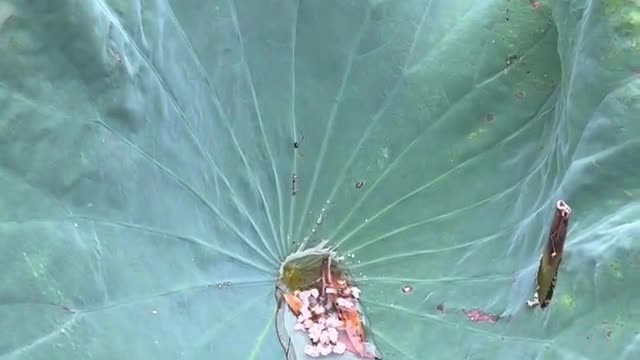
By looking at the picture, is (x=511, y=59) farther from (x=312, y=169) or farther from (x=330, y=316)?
(x=330, y=316)

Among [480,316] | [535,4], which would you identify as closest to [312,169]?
[480,316]

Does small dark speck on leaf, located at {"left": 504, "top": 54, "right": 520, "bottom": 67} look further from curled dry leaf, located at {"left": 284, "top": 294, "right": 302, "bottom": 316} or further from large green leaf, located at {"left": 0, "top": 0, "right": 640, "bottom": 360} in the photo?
curled dry leaf, located at {"left": 284, "top": 294, "right": 302, "bottom": 316}

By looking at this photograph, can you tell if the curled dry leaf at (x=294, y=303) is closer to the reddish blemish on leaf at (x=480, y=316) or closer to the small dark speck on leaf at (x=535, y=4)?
the reddish blemish on leaf at (x=480, y=316)

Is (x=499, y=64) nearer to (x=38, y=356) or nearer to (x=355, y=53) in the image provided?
(x=355, y=53)

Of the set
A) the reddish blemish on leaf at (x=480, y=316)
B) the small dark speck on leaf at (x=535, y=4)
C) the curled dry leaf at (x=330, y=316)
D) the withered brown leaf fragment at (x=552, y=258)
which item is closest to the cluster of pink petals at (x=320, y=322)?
the curled dry leaf at (x=330, y=316)

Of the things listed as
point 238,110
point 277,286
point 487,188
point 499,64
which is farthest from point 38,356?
point 499,64

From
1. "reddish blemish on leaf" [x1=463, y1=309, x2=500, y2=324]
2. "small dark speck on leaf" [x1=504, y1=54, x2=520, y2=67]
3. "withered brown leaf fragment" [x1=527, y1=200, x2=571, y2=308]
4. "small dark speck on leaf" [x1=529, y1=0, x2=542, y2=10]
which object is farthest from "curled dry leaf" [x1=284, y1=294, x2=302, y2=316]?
"small dark speck on leaf" [x1=529, y1=0, x2=542, y2=10]
